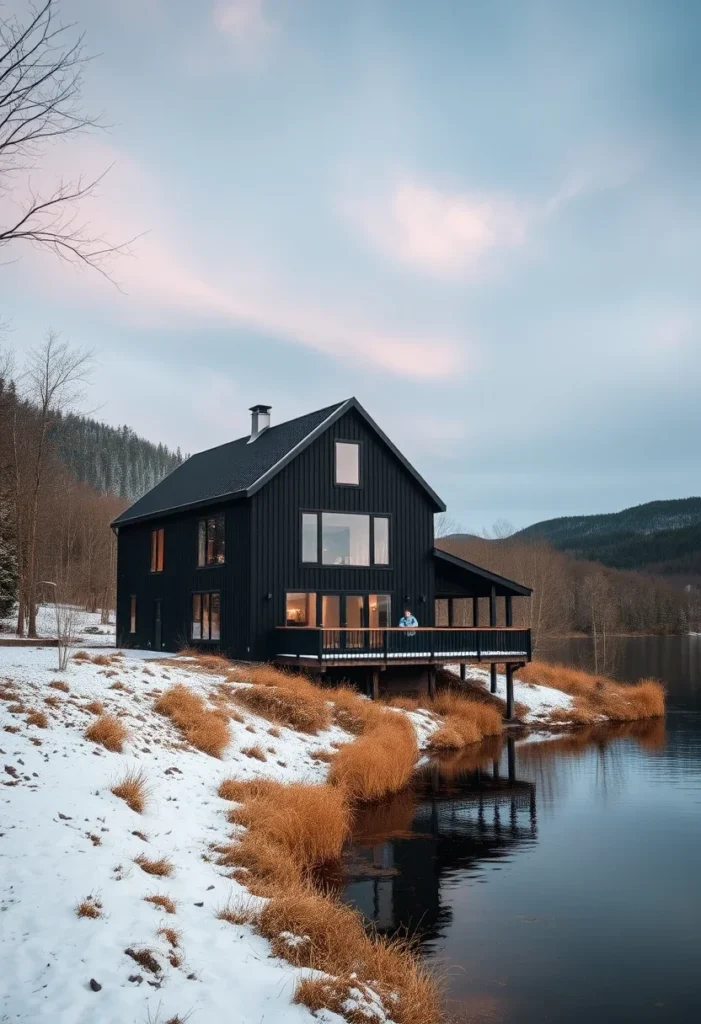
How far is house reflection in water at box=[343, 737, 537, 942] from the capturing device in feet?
38.6

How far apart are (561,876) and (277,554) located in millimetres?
15208

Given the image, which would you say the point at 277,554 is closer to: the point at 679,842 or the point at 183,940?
the point at 679,842

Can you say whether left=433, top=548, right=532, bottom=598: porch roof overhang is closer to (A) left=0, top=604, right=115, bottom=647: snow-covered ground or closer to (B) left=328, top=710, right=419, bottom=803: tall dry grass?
(B) left=328, top=710, right=419, bottom=803: tall dry grass

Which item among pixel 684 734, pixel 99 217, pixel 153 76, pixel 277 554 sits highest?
pixel 153 76

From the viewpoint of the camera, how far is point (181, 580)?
3089 cm

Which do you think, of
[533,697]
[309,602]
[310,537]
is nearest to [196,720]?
[309,602]

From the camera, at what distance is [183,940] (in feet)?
27.1

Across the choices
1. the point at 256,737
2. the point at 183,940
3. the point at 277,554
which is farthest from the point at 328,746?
the point at 183,940

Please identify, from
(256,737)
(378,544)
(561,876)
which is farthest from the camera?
(378,544)

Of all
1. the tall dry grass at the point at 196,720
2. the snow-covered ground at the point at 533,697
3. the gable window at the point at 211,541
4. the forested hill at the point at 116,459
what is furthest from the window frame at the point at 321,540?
the forested hill at the point at 116,459

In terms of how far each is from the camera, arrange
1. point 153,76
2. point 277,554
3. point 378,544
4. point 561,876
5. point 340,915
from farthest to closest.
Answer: point 378,544 → point 277,554 → point 561,876 → point 153,76 → point 340,915

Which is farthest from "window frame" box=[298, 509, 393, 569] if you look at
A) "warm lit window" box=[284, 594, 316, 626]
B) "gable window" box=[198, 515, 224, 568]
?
"gable window" box=[198, 515, 224, 568]

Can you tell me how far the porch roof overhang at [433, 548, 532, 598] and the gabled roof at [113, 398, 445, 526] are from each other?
184 centimetres

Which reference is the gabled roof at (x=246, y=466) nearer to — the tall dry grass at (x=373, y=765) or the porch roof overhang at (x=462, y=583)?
the porch roof overhang at (x=462, y=583)
